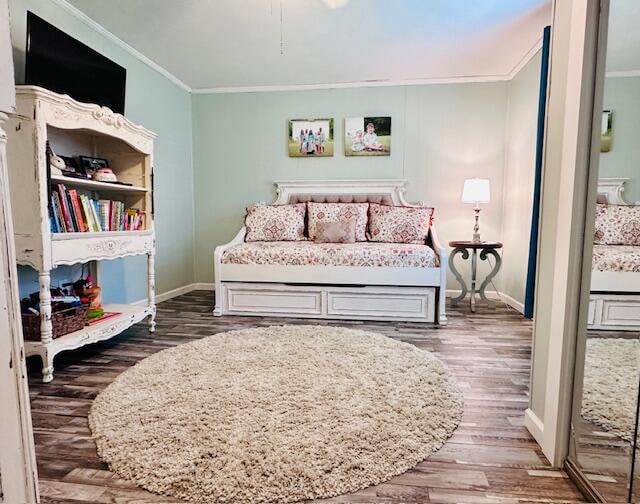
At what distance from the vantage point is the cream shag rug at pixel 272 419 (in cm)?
112

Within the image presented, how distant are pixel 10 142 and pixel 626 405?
2.70 meters

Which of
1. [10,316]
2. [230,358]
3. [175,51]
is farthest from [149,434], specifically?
[175,51]

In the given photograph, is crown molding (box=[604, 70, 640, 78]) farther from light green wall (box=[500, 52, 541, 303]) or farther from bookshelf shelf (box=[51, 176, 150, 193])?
bookshelf shelf (box=[51, 176, 150, 193])

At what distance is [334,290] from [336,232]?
666 millimetres

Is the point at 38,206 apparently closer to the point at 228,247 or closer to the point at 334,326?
the point at 228,247

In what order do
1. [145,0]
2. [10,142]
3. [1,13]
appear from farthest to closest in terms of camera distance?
[145,0] < [10,142] < [1,13]

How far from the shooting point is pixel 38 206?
1.76 m

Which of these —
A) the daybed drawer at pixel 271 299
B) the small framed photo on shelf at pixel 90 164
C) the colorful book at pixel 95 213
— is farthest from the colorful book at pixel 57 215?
the daybed drawer at pixel 271 299

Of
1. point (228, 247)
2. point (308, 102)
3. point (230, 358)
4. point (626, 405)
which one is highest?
point (308, 102)

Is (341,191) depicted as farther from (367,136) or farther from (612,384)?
(612,384)

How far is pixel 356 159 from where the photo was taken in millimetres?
3963

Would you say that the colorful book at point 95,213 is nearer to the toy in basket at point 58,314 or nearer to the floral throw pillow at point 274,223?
the toy in basket at point 58,314

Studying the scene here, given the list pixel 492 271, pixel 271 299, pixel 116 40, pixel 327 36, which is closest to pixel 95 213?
pixel 271 299

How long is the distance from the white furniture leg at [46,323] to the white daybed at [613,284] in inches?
94.3
